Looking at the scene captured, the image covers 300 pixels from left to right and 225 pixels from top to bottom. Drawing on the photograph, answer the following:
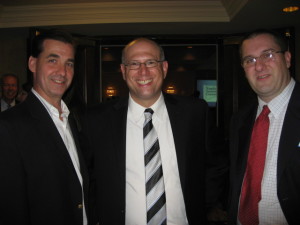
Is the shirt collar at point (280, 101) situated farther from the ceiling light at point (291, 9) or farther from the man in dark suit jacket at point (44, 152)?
the ceiling light at point (291, 9)

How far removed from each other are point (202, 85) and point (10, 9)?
4856mm

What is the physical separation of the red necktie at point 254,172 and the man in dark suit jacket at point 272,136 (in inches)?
0.5

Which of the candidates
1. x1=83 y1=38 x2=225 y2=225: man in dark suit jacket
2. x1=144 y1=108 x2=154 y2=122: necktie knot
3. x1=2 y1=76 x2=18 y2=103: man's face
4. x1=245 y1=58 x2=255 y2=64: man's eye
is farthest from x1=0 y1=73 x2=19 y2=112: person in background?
x1=245 y1=58 x2=255 y2=64: man's eye

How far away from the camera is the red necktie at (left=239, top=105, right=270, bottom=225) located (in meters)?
1.62

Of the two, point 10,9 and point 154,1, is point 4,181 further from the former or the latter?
point 10,9

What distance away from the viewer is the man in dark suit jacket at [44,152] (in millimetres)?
1347

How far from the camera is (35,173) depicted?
1425 mm

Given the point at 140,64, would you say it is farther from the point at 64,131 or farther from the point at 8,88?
the point at 8,88

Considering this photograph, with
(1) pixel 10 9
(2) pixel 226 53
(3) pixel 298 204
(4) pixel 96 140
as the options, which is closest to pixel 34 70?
(4) pixel 96 140

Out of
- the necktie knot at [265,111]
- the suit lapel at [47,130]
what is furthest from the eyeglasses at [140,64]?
the necktie knot at [265,111]

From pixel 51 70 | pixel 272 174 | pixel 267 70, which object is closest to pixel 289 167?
pixel 272 174

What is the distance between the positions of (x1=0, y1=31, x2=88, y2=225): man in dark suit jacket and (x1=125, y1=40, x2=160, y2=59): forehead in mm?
441

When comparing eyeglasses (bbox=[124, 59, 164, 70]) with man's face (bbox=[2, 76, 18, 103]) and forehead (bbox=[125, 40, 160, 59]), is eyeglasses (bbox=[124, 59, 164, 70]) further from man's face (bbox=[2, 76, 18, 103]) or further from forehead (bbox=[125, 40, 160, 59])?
man's face (bbox=[2, 76, 18, 103])

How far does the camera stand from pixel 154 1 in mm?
5207
